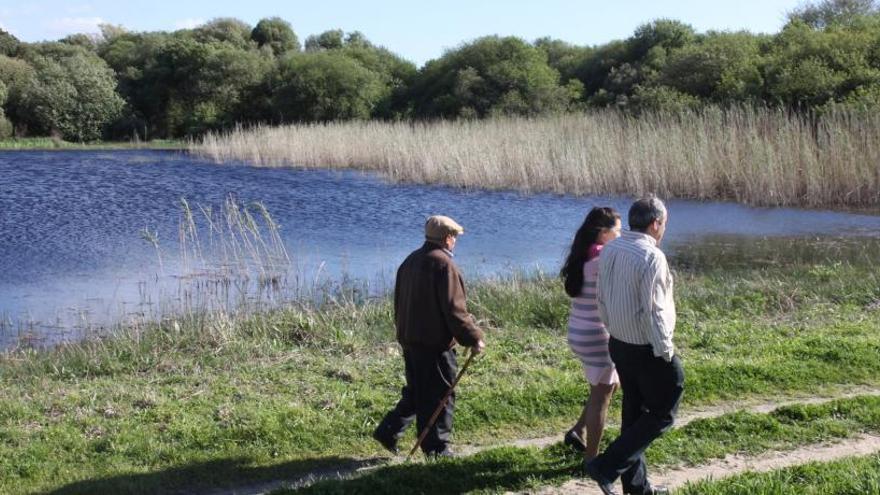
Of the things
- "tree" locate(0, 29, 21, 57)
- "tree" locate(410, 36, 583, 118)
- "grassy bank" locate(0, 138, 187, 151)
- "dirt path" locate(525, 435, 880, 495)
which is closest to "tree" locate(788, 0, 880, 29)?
"tree" locate(410, 36, 583, 118)

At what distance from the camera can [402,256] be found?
57.6ft

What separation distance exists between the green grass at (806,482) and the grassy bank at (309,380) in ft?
2.83

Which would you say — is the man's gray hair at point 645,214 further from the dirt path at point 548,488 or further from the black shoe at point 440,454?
the black shoe at point 440,454

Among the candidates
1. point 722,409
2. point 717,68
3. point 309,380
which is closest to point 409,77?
point 717,68

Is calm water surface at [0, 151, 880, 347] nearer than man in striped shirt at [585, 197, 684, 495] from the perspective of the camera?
No

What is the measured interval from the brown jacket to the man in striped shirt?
963 millimetres

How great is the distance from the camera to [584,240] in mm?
5785

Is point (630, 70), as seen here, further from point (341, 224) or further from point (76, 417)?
point (76, 417)

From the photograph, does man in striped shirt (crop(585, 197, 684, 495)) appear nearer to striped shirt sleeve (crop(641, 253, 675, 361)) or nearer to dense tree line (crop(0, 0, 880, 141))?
striped shirt sleeve (crop(641, 253, 675, 361))

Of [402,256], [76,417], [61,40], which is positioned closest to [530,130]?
[402,256]

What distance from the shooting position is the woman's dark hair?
577 cm

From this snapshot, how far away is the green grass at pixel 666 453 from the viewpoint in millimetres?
5750

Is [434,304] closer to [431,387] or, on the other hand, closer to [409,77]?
[431,387]

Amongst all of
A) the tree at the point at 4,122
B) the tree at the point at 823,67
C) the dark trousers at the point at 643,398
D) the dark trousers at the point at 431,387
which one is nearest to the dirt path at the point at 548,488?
the dark trousers at the point at 431,387
